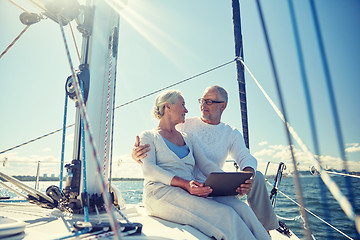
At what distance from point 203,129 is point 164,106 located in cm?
52

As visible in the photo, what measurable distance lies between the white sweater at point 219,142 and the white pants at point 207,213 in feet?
1.76

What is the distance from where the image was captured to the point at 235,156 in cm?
194

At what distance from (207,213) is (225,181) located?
0.18 meters

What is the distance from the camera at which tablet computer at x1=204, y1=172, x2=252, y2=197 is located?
47.8 inches

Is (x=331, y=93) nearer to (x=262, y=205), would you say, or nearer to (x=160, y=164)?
(x=160, y=164)

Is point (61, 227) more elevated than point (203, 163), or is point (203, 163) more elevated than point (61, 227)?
point (203, 163)

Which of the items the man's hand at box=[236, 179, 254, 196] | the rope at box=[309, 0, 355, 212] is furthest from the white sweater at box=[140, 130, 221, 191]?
the rope at box=[309, 0, 355, 212]

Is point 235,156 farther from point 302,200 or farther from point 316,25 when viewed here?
point 302,200

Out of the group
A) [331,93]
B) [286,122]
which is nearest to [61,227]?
[286,122]

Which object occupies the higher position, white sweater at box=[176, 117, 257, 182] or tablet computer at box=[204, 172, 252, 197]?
white sweater at box=[176, 117, 257, 182]

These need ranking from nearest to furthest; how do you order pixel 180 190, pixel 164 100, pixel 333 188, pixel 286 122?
pixel 333 188, pixel 286 122, pixel 180 190, pixel 164 100

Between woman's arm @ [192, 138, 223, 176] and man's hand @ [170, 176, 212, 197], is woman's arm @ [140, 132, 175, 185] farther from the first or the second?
woman's arm @ [192, 138, 223, 176]

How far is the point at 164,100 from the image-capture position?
1.66m


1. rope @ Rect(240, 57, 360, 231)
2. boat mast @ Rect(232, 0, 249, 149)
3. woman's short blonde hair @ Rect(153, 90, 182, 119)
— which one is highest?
boat mast @ Rect(232, 0, 249, 149)
